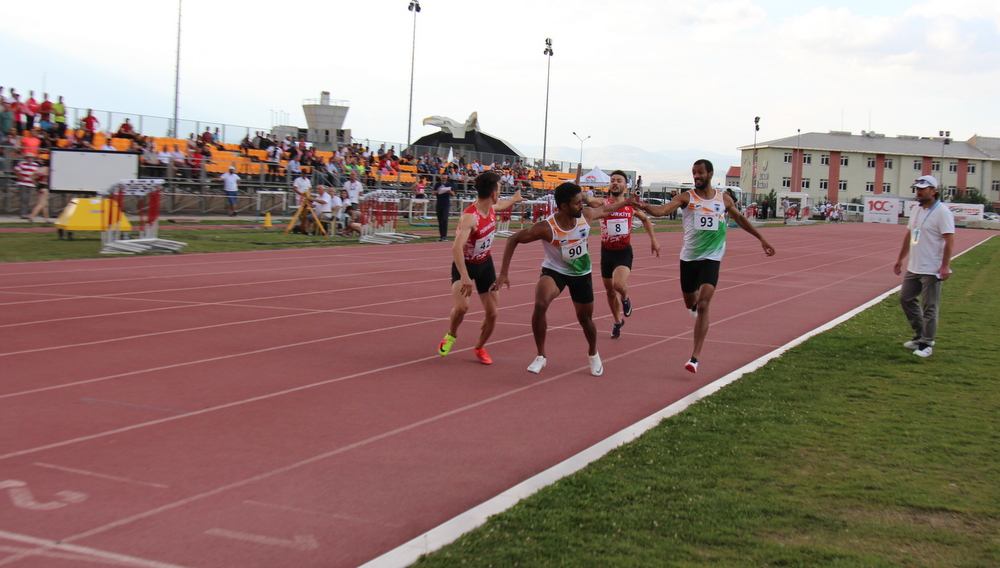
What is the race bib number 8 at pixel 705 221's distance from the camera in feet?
27.4

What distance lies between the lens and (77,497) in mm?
4551

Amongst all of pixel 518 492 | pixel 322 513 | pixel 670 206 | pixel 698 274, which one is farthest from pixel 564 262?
pixel 322 513

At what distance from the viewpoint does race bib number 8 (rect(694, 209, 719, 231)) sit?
329 inches

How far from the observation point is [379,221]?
25219mm

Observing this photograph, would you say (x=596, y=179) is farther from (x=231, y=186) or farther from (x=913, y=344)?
(x=913, y=344)

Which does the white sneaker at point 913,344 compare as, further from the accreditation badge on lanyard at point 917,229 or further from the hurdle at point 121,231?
the hurdle at point 121,231

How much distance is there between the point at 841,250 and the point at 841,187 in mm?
81725

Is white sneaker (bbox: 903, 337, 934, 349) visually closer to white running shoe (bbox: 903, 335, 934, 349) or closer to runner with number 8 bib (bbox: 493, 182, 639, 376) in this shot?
white running shoe (bbox: 903, 335, 934, 349)

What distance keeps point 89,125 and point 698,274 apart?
2440cm

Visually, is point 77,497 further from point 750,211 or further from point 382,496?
point 750,211

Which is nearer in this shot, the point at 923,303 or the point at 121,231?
the point at 923,303

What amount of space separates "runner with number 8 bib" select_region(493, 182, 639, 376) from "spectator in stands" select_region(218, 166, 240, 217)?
22548 millimetres

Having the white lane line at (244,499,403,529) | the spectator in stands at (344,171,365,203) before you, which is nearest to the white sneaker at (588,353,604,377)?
the white lane line at (244,499,403,529)

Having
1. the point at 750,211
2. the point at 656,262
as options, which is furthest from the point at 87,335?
the point at 750,211
